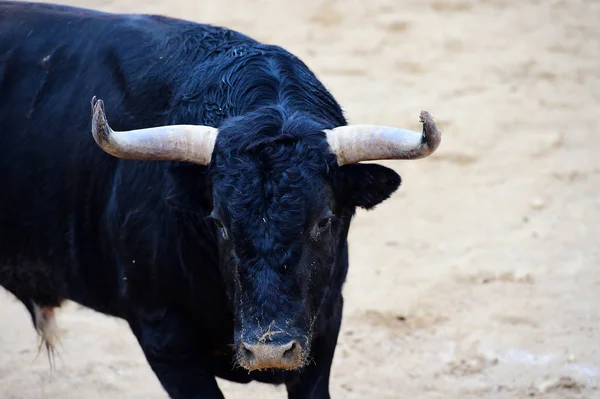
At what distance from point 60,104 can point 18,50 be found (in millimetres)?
384

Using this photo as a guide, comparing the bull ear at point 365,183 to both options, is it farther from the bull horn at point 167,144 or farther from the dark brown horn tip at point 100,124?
the dark brown horn tip at point 100,124

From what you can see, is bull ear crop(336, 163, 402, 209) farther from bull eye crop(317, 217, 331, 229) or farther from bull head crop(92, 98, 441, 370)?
bull eye crop(317, 217, 331, 229)

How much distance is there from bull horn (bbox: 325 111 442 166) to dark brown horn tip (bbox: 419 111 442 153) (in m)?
0.06

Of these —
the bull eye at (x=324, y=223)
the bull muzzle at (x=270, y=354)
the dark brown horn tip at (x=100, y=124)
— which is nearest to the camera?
the bull muzzle at (x=270, y=354)

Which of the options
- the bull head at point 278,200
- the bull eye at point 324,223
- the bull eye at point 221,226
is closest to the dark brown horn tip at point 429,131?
the bull head at point 278,200

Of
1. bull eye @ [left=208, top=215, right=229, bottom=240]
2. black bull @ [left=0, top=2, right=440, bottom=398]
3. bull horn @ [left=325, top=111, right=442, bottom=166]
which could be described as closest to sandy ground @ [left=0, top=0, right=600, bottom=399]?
black bull @ [left=0, top=2, right=440, bottom=398]

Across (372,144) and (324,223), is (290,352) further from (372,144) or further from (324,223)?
(372,144)

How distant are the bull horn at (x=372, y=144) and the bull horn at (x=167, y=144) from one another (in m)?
0.45

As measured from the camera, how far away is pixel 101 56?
475 cm

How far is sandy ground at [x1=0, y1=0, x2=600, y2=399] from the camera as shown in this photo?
582 centimetres

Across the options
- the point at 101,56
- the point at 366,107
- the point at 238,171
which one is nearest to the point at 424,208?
the point at 366,107

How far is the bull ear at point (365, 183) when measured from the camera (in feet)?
13.1

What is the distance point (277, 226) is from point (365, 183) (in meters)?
0.49

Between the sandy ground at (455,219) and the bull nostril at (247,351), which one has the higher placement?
the bull nostril at (247,351)
